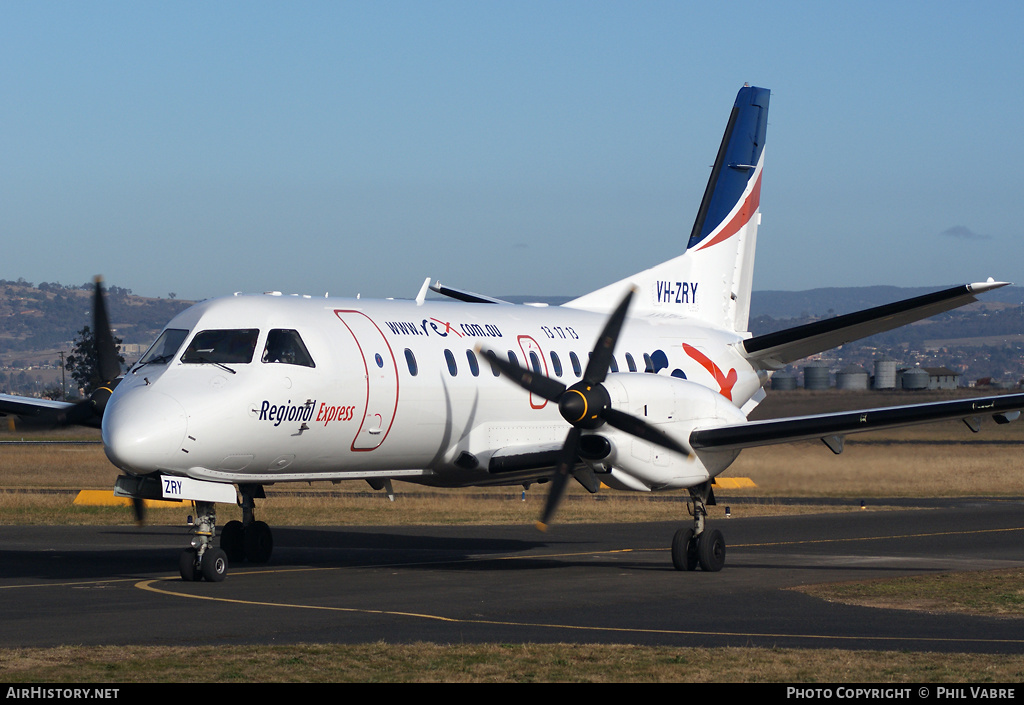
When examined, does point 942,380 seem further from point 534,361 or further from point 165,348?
point 165,348

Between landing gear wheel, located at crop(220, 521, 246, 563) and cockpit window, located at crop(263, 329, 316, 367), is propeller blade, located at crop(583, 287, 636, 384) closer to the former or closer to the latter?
cockpit window, located at crop(263, 329, 316, 367)

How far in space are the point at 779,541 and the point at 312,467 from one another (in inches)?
409

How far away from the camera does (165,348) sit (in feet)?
53.5

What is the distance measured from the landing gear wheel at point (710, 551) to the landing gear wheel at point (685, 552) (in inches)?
3.9

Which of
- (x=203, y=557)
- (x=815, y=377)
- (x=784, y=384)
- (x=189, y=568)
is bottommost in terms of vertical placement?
(x=784, y=384)

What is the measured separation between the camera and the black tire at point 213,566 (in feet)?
53.8

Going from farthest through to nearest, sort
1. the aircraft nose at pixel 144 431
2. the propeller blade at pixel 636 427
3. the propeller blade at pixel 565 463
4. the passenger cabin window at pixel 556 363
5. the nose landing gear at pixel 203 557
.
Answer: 1. the passenger cabin window at pixel 556 363
2. the propeller blade at pixel 565 463
3. the propeller blade at pixel 636 427
4. the nose landing gear at pixel 203 557
5. the aircraft nose at pixel 144 431

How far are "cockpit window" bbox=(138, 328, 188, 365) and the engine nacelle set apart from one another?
5.64 m

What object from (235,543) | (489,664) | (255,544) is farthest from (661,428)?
(489,664)

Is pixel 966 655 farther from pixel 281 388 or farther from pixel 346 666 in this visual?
pixel 281 388

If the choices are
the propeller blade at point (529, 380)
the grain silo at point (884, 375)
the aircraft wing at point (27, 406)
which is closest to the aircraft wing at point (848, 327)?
the propeller blade at point (529, 380)

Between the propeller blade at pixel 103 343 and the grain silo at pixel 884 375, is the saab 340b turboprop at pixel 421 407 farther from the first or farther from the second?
the grain silo at pixel 884 375

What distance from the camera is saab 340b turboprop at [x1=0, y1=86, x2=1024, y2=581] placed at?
618 inches

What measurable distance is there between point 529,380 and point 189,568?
5.19 meters
